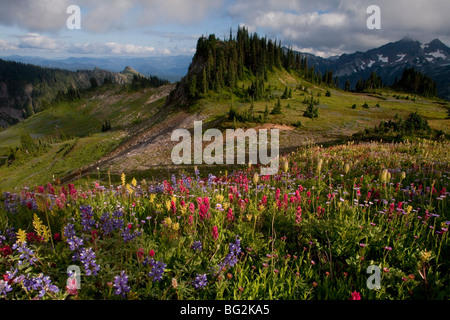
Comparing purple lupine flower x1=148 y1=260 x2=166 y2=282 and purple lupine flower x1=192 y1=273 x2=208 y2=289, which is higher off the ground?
purple lupine flower x1=148 y1=260 x2=166 y2=282

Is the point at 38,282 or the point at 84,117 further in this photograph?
the point at 84,117

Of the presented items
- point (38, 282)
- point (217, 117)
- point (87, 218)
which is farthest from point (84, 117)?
point (38, 282)

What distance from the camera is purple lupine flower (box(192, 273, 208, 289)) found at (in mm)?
2582

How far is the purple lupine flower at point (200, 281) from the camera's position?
2.58 metres

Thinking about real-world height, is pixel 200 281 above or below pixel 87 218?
below

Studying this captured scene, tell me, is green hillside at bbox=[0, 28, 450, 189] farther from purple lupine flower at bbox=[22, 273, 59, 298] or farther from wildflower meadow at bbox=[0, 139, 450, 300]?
purple lupine flower at bbox=[22, 273, 59, 298]
